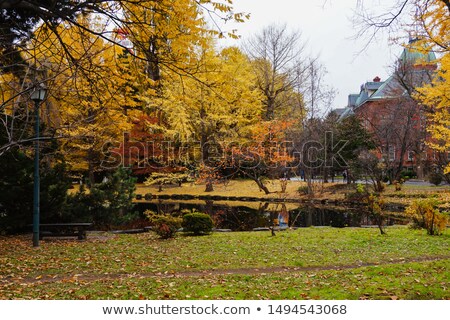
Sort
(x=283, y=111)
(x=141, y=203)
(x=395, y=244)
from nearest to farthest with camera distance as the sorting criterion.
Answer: (x=395, y=244) → (x=141, y=203) → (x=283, y=111)

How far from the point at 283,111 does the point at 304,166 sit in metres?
9.24

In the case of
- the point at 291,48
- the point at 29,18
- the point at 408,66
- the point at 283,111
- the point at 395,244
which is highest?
the point at 291,48

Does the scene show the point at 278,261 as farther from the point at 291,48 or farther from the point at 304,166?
the point at 291,48

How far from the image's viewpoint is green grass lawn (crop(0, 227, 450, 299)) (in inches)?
213

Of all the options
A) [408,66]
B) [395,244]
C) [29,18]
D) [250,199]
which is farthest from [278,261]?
[408,66]

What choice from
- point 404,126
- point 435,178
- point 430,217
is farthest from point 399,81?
point 430,217

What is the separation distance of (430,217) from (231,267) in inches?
292

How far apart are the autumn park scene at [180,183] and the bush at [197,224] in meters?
0.05

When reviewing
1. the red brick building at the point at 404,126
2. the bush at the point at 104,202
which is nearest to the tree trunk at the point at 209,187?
the red brick building at the point at 404,126

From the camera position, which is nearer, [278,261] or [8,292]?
[8,292]

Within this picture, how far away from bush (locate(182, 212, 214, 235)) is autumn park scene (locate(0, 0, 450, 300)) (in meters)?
0.05

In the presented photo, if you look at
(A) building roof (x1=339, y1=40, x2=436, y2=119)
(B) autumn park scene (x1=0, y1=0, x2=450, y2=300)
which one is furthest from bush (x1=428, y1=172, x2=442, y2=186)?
(A) building roof (x1=339, y1=40, x2=436, y2=119)

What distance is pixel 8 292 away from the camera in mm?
5547

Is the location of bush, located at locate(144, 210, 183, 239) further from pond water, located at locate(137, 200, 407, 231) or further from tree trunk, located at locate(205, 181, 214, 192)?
tree trunk, located at locate(205, 181, 214, 192)
